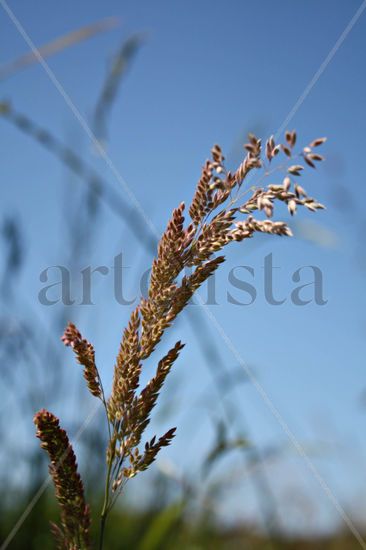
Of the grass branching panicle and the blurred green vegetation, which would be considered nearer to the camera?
the grass branching panicle

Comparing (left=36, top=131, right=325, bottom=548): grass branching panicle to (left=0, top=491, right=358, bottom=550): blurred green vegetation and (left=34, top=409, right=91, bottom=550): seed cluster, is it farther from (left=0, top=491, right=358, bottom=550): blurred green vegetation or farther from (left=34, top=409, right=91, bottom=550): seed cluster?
(left=0, top=491, right=358, bottom=550): blurred green vegetation

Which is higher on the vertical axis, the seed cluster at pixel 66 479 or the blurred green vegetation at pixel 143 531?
the blurred green vegetation at pixel 143 531

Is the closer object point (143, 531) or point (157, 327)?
point (157, 327)

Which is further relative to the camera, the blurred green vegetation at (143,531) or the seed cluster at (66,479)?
the blurred green vegetation at (143,531)

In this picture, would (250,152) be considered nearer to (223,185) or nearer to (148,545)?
(223,185)

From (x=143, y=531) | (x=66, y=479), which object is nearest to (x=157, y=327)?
(x=66, y=479)

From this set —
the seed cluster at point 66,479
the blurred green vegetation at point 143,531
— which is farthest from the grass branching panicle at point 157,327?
the blurred green vegetation at point 143,531

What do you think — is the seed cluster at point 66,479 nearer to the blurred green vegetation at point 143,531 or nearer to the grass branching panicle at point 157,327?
the grass branching panicle at point 157,327

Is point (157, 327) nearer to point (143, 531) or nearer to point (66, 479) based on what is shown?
point (66, 479)

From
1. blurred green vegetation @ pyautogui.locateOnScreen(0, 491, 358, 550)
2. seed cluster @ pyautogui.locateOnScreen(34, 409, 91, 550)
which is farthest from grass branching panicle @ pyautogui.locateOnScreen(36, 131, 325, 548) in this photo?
blurred green vegetation @ pyautogui.locateOnScreen(0, 491, 358, 550)

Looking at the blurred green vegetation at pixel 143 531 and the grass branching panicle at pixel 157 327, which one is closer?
the grass branching panicle at pixel 157 327

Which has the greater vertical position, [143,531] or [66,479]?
[143,531]

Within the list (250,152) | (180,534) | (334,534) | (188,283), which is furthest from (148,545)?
(334,534)

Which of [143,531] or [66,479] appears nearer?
[66,479]
